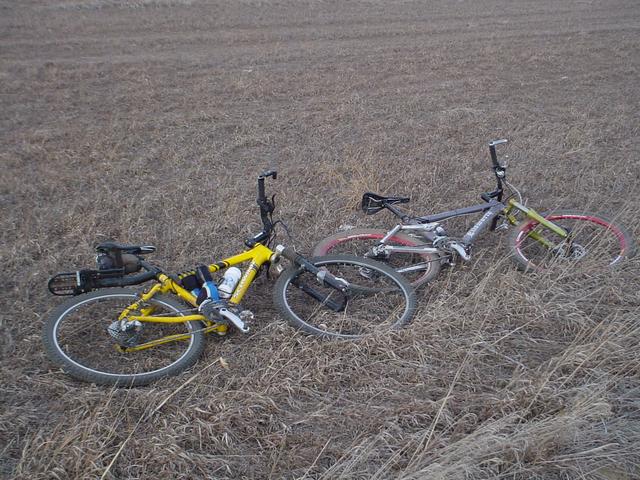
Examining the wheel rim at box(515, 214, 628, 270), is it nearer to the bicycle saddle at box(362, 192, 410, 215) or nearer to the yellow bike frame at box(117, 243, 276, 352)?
the bicycle saddle at box(362, 192, 410, 215)

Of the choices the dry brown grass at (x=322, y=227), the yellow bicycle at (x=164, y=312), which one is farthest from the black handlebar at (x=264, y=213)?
the dry brown grass at (x=322, y=227)

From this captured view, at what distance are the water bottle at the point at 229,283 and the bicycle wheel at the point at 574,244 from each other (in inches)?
95.3

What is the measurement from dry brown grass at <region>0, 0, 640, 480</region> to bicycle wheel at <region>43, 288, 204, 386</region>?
0.47 feet

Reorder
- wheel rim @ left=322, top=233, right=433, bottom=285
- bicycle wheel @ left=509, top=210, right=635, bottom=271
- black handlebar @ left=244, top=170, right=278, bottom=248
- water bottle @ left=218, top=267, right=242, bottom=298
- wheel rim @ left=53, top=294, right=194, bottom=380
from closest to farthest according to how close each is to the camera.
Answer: wheel rim @ left=53, top=294, right=194, bottom=380
water bottle @ left=218, top=267, right=242, bottom=298
black handlebar @ left=244, top=170, right=278, bottom=248
bicycle wheel @ left=509, top=210, right=635, bottom=271
wheel rim @ left=322, top=233, right=433, bottom=285

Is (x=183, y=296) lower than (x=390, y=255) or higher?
higher

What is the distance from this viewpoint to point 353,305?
394 cm

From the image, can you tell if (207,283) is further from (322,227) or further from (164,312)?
(322,227)

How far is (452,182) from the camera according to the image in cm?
615

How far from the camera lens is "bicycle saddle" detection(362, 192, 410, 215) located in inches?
174

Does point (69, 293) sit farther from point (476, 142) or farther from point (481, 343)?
point (476, 142)

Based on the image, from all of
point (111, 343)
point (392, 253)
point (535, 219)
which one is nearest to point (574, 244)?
point (535, 219)

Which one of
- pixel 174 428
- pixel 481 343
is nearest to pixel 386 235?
pixel 481 343

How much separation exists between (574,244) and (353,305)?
210cm

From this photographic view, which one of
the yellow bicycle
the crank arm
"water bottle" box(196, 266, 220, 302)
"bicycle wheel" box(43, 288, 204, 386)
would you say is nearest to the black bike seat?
the yellow bicycle
